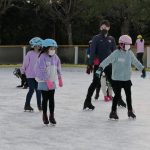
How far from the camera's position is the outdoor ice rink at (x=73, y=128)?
286 inches

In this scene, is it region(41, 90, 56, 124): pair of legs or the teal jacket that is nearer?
region(41, 90, 56, 124): pair of legs

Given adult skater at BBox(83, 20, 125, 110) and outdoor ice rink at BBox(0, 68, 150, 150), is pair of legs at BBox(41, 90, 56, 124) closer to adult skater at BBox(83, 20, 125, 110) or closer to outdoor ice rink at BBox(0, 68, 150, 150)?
outdoor ice rink at BBox(0, 68, 150, 150)

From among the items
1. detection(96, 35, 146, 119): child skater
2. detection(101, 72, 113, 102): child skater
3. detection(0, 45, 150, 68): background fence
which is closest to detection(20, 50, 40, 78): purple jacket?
detection(96, 35, 146, 119): child skater

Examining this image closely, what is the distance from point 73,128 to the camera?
28.3ft

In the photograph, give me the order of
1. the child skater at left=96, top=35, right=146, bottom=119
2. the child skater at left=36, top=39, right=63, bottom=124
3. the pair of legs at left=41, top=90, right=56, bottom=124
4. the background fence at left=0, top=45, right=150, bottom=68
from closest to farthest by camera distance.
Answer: the child skater at left=36, top=39, right=63, bottom=124 → the pair of legs at left=41, top=90, right=56, bottom=124 → the child skater at left=96, top=35, right=146, bottom=119 → the background fence at left=0, top=45, right=150, bottom=68

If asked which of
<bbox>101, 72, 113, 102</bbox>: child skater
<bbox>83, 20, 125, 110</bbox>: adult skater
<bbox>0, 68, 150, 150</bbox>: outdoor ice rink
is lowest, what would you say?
<bbox>0, 68, 150, 150</bbox>: outdoor ice rink

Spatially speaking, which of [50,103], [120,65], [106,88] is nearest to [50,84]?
[50,103]

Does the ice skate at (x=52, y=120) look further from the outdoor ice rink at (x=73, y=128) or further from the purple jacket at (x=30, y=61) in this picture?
the purple jacket at (x=30, y=61)

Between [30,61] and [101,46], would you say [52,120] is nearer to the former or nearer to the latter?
[30,61]

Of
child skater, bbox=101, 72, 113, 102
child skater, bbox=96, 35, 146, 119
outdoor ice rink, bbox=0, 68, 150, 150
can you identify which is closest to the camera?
outdoor ice rink, bbox=0, 68, 150, 150

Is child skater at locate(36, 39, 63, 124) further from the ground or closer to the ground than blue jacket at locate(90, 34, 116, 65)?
closer to the ground

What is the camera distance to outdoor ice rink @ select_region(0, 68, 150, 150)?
726 centimetres

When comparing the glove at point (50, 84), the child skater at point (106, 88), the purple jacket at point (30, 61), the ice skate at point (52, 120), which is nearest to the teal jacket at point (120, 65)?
the glove at point (50, 84)

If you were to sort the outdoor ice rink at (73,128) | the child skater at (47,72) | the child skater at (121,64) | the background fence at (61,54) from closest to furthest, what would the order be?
the outdoor ice rink at (73,128)
the child skater at (47,72)
the child skater at (121,64)
the background fence at (61,54)
